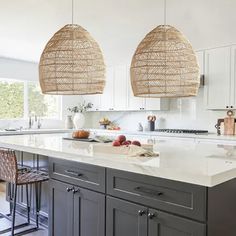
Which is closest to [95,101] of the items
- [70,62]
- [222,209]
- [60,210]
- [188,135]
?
[188,135]

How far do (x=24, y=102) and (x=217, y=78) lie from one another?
13.5 ft

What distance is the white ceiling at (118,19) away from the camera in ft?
10.2

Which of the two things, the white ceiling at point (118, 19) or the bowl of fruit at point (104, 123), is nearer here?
the white ceiling at point (118, 19)

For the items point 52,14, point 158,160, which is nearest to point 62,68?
point 158,160

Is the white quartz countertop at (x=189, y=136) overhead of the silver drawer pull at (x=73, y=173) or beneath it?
overhead

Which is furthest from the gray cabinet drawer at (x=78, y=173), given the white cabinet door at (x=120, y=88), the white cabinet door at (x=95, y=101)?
the white cabinet door at (x=95, y=101)

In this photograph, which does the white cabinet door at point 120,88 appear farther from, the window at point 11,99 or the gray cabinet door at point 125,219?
the gray cabinet door at point 125,219

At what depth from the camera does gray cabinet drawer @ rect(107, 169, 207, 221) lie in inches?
55.2

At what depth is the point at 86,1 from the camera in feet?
9.96

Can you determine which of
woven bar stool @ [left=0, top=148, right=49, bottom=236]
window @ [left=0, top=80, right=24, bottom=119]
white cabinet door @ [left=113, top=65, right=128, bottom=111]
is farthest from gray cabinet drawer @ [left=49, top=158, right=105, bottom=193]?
window @ [left=0, top=80, right=24, bottom=119]

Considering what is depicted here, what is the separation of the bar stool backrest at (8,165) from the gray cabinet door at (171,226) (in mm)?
1473

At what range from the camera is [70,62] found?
220cm

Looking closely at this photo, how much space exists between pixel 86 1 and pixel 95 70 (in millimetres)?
1150

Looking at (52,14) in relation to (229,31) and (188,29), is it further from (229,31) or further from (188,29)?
(229,31)
